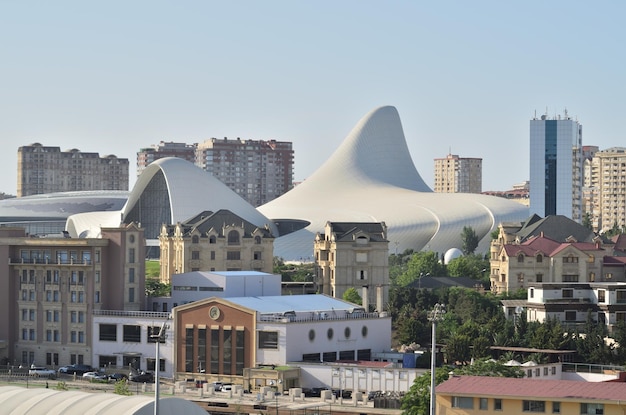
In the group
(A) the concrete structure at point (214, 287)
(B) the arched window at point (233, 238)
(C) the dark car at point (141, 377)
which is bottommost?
(C) the dark car at point (141, 377)

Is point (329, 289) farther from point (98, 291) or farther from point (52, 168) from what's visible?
point (52, 168)

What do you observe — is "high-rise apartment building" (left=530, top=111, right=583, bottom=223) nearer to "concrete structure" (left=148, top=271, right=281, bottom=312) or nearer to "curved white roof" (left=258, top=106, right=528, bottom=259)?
"curved white roof" (left=258, top=106, right=528, bottom=259)

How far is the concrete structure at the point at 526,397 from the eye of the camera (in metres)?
37.4

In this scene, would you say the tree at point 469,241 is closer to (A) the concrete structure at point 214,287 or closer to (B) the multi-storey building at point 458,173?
(A) the concrete structure at point 214,287

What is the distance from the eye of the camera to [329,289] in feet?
242

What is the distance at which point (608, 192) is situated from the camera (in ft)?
483

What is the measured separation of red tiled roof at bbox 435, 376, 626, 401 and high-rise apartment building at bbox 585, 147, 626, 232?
352 ft

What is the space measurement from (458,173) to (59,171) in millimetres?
47625

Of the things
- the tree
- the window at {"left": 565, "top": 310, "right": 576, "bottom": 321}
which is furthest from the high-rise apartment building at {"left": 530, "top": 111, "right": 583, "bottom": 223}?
the window at {"left": 565, "top": 310, "right": 576, "bottom": 321}

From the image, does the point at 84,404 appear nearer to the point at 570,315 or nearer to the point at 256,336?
the point at 256,336

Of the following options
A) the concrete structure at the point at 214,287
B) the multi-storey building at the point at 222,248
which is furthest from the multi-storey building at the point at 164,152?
the concrete structure at the point at 214,287

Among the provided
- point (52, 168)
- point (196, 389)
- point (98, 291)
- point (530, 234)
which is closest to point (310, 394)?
point (196, 389)

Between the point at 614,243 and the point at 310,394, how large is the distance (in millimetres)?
36611

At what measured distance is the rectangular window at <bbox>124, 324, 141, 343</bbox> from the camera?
56250mm
